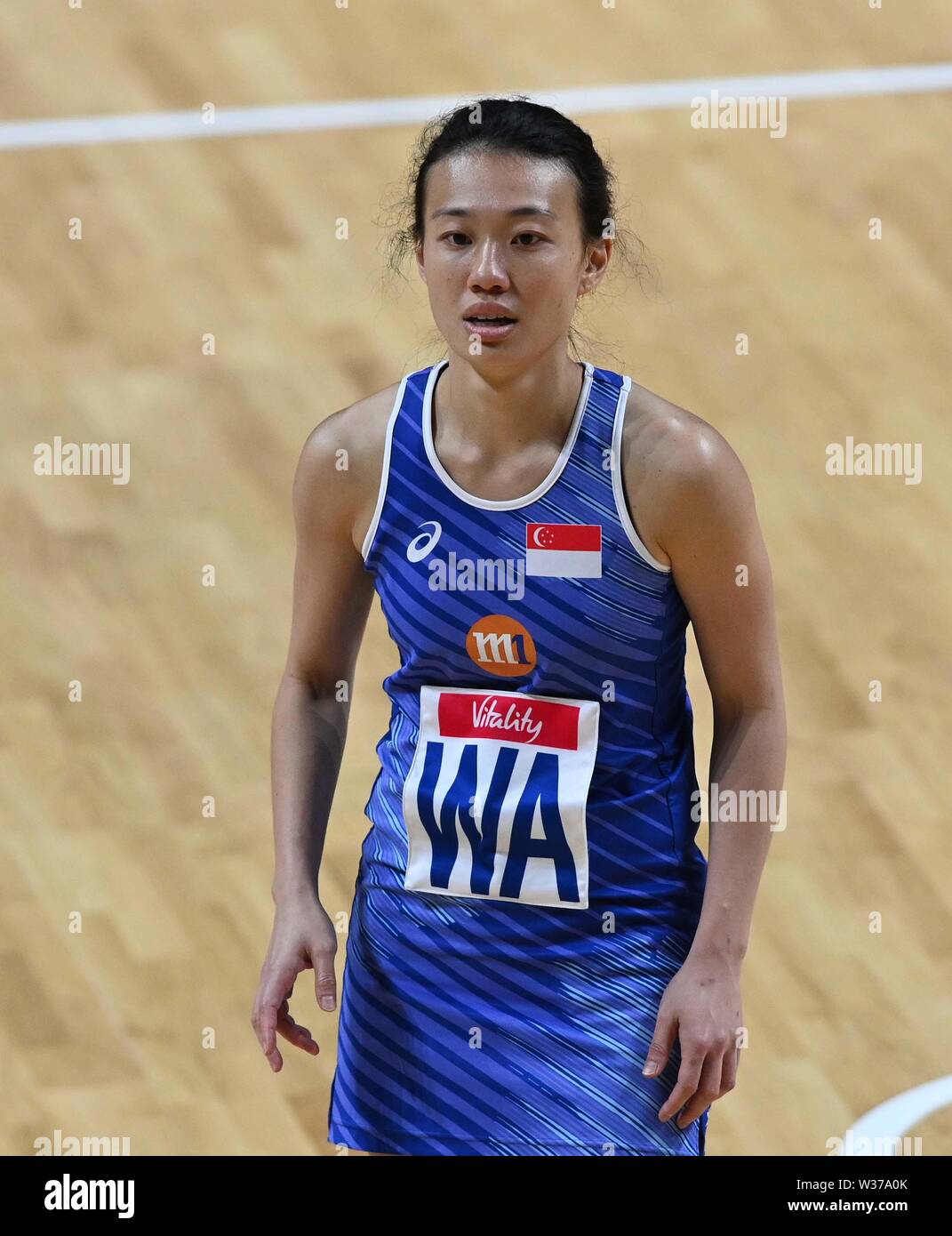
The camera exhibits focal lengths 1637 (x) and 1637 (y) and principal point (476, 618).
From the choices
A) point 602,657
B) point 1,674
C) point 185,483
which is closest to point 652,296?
point 185,483

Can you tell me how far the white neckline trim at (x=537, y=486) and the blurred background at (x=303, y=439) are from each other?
3.44 ft

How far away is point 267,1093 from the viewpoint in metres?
2.37

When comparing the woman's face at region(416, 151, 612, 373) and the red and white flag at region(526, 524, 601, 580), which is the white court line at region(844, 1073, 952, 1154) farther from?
the woman's face at region(416, 151, 612, 373)

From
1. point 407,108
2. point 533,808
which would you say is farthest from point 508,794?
point 407,108

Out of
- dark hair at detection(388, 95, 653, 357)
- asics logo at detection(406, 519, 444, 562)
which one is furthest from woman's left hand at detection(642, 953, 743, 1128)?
dark hair at detection(388, 95, 653, 357)

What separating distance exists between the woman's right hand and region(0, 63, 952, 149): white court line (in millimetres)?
1963

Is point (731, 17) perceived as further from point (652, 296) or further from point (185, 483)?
point (185, 483)

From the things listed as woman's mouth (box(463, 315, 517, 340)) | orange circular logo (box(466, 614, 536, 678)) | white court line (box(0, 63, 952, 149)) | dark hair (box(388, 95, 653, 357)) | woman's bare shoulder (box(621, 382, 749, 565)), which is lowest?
orange circular logo (box(466, 614, 536, 678))

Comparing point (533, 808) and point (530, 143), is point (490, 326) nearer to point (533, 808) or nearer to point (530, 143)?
point (530, 143)

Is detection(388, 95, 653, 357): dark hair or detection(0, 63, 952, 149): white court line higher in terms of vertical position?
detection(0, 63, 952, 149): white court line

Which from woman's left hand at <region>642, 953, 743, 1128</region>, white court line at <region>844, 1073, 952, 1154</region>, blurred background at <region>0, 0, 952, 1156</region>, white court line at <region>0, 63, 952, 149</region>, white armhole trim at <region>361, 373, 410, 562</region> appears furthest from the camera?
white court line at <region>0, 63, 952, 149</region>

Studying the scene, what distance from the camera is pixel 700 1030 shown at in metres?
1.30

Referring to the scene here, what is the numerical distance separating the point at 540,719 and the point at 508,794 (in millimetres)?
67

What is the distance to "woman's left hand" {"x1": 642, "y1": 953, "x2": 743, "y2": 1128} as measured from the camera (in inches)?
51.4
